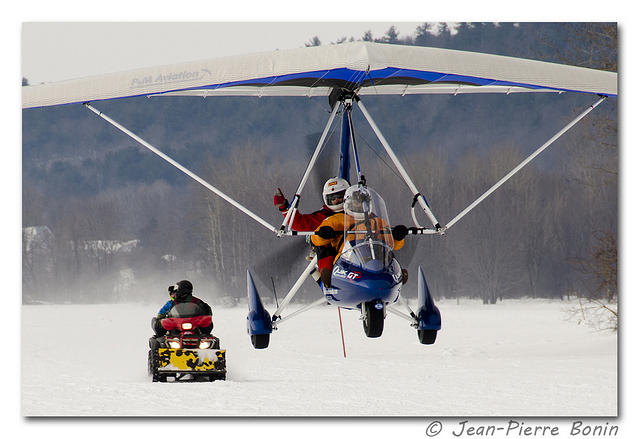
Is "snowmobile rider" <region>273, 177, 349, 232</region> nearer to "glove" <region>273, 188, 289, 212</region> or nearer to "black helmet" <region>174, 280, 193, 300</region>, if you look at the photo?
"glove" <region>273, 188, 289, 212</region>

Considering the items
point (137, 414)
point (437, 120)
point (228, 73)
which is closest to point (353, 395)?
point (137, 414)

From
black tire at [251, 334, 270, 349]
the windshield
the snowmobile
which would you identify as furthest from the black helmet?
the windshield

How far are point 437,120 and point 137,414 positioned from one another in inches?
1339

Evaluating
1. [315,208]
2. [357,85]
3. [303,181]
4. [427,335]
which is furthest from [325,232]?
[315,208]

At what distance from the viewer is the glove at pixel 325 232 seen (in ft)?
22.7

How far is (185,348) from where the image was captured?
30.0ft

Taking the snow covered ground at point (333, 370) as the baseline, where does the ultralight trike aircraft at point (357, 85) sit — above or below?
above

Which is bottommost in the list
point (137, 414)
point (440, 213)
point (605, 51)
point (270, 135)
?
point (137, 414)

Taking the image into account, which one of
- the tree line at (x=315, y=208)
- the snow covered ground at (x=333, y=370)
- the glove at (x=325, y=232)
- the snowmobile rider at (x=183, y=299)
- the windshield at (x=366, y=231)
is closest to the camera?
the windshield at (x=366, y=231)

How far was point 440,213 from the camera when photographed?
2152 cm

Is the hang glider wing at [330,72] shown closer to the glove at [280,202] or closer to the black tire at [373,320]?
the glove at [280,202]

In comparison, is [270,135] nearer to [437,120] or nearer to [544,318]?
[437,120]

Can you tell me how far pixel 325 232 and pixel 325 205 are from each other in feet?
2.50

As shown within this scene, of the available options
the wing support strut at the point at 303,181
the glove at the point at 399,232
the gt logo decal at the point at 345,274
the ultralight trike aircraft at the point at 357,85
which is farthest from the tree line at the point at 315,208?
the gt logo decal at the point at 345,274
